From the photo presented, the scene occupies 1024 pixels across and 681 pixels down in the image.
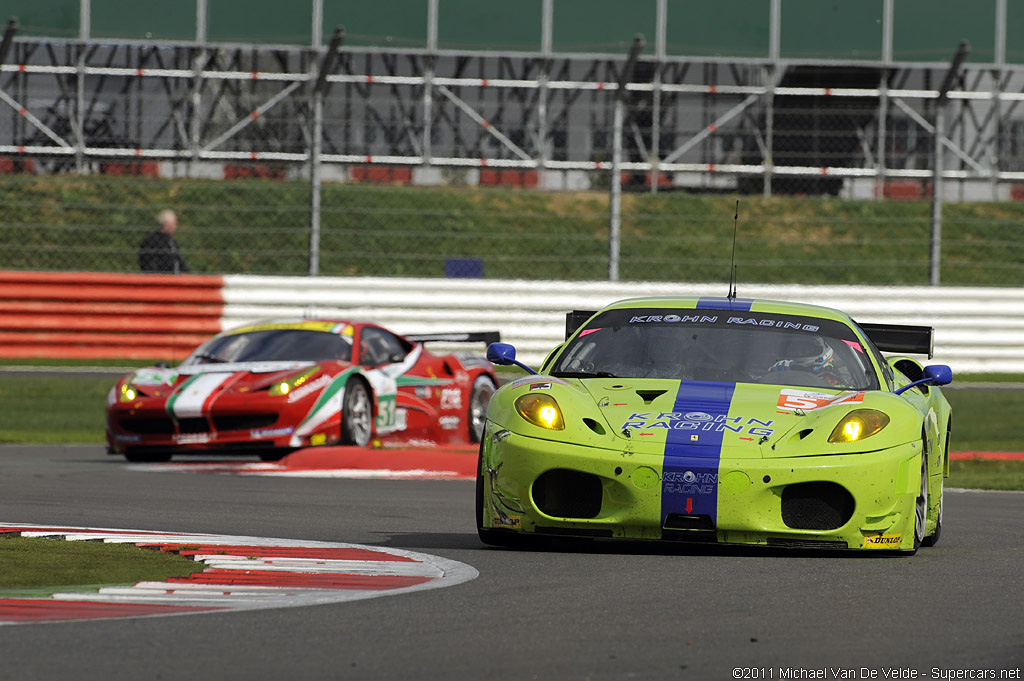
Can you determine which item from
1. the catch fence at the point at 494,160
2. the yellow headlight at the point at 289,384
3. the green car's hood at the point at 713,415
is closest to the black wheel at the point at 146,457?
the yellow headlight at the point at 289,384

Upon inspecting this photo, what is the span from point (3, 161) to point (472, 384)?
7.05m

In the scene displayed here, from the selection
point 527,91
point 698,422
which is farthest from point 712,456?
point 527,91

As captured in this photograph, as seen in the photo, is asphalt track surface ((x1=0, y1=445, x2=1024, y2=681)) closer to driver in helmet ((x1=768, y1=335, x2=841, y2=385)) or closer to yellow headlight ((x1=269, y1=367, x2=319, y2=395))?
driver in helmet ((x1=768, y1=335, x2=841, y2=385))

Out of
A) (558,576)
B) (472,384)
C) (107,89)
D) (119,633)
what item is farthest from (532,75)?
(119,633)

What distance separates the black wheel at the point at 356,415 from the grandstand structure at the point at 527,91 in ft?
17.3

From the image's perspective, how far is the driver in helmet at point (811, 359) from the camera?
25.5ft

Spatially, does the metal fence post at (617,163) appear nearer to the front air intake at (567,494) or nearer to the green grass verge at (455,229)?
the green grass verge at (455,229)

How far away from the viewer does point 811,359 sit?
310 inches

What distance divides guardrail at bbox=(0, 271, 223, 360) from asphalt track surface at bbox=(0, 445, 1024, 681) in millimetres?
9913

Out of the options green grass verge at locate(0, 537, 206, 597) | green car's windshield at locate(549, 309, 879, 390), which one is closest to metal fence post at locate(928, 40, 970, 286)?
green car's windshield at locate(549, 309, 879, 390)

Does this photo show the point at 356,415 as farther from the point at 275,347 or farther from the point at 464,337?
the point at 464,337

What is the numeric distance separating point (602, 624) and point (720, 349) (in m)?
2.96

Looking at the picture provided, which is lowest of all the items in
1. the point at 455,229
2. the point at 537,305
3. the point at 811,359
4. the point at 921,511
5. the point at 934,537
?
the point at 934,537

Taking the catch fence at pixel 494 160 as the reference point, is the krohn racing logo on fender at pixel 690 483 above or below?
below
